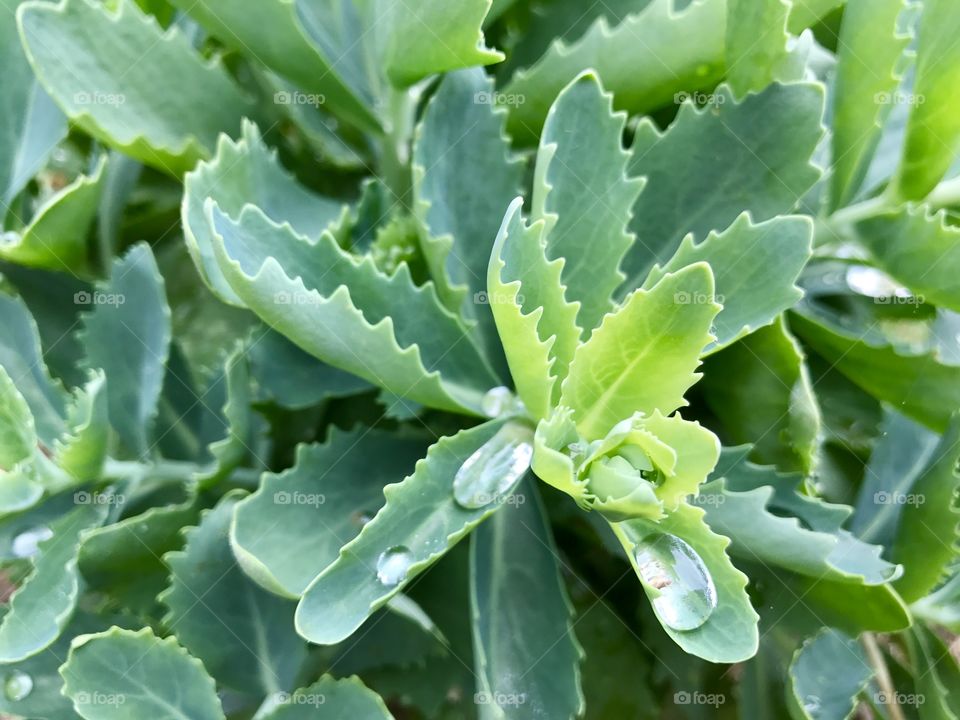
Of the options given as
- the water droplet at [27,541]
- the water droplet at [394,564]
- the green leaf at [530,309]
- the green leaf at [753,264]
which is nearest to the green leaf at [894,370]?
the green leaf at [753,264]

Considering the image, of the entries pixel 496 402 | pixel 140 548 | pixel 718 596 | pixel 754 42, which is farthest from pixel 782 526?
pixel 140 548

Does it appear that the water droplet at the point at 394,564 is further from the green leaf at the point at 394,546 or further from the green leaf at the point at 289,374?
the green leaf at the point at 289,374

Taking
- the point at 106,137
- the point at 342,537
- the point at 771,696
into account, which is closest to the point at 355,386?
the point at 342,537

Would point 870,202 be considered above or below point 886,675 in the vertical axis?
above

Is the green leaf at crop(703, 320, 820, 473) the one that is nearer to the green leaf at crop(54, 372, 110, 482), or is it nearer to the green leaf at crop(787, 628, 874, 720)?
the green leaf at crop(787, 628, 874, 720)

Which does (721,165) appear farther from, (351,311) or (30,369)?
(30,369)

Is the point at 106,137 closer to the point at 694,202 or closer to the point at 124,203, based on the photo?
the point at 124,203
